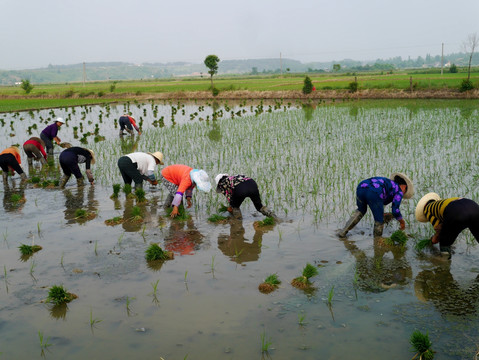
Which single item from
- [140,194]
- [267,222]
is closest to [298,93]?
[140,194]

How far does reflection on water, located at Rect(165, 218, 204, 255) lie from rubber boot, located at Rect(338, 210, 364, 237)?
7.14ft

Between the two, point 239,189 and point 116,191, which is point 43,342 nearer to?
point 239,189

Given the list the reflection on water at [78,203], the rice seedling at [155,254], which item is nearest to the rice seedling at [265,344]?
the rice seedling at [155,254]

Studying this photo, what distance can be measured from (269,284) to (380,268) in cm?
154

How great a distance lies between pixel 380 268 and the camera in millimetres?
5383

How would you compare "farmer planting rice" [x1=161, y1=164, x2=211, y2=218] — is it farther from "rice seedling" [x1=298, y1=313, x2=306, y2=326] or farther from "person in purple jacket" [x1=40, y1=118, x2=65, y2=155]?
"person in purple jacket" [x1=40, y1=118, x2=65, y2=155]

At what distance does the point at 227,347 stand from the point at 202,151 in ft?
31.9

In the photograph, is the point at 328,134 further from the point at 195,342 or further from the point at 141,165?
the point at 195,342

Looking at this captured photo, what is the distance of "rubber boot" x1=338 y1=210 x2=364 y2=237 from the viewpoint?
629cm

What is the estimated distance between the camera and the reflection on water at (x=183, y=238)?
20.4 ft

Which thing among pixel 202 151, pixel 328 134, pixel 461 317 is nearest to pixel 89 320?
pixel 461 317

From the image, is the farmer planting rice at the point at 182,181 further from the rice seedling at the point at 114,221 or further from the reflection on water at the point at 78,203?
the reflection on water at the point at 78,203

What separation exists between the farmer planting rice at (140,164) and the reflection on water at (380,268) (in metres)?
4.21

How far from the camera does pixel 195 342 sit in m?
3.99
